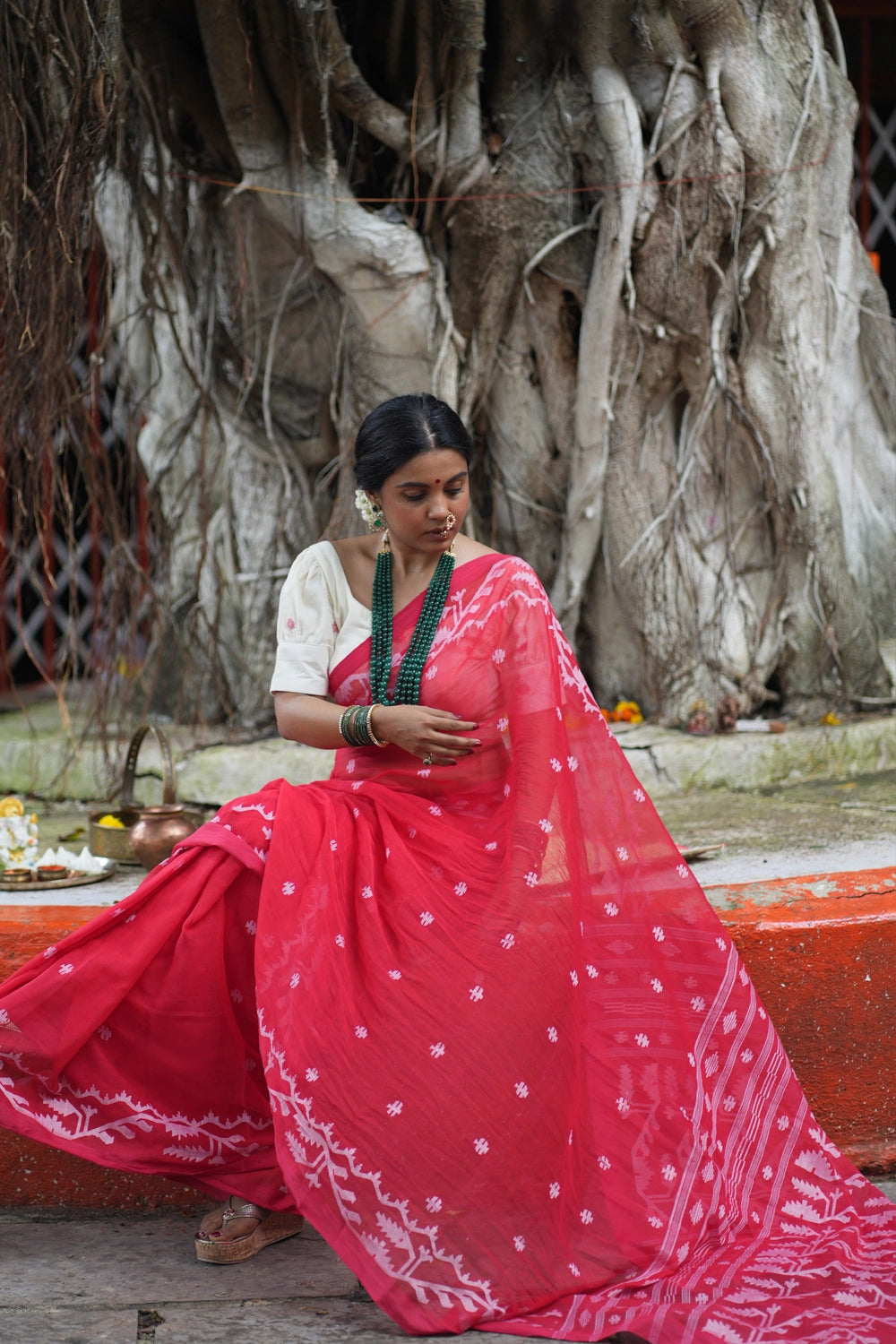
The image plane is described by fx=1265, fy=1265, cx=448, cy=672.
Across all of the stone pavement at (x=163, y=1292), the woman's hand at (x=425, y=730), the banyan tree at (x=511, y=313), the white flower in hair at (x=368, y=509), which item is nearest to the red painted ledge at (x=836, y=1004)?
the stone pavement at (x=163, y=1292)

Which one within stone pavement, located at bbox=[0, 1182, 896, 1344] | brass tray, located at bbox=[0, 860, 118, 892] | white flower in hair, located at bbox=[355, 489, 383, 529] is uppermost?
white flower in hair, located at bbox=[355, 489, 383, 529]

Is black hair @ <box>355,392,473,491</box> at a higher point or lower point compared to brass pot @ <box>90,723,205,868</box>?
higher

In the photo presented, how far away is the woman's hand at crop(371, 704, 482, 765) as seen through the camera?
6.54ft

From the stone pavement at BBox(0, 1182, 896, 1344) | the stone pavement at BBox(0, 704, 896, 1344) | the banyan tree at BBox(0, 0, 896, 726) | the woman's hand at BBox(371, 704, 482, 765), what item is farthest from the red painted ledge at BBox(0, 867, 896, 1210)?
the banyan tree at BBox(0, 0, 896, 726)

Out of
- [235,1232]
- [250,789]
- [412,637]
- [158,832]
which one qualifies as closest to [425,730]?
[412,637]

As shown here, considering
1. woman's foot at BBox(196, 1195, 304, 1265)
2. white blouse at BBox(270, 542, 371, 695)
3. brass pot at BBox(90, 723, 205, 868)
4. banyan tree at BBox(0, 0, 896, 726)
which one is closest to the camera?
woman's foot at BBox(196, 1195, 304, 1265)

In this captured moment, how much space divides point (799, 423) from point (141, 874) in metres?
2.44

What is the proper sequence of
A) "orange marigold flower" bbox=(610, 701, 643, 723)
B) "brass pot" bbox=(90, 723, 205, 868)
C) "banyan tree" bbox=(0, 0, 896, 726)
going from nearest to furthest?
"brass pot" bbox=(90, 723, 205, 868)
"banyan tree" bbox=(0, 0, 896, 726)
"orange marigold flower" bbox=(610, 701, 643, 723)

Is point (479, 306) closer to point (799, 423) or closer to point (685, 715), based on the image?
point (799, 423)

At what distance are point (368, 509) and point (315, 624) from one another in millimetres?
222

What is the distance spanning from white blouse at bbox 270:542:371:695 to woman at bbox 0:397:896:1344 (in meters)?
0.06

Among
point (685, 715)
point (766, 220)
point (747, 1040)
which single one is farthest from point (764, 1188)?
point (766, 220)

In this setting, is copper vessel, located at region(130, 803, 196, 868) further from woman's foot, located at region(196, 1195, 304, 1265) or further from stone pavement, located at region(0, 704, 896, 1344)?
woman's foot, located at region(196, 1195, 304, 1265)

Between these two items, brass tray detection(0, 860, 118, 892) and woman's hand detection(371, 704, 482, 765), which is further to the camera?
brass tray detection(0, 860, 118, 892)
